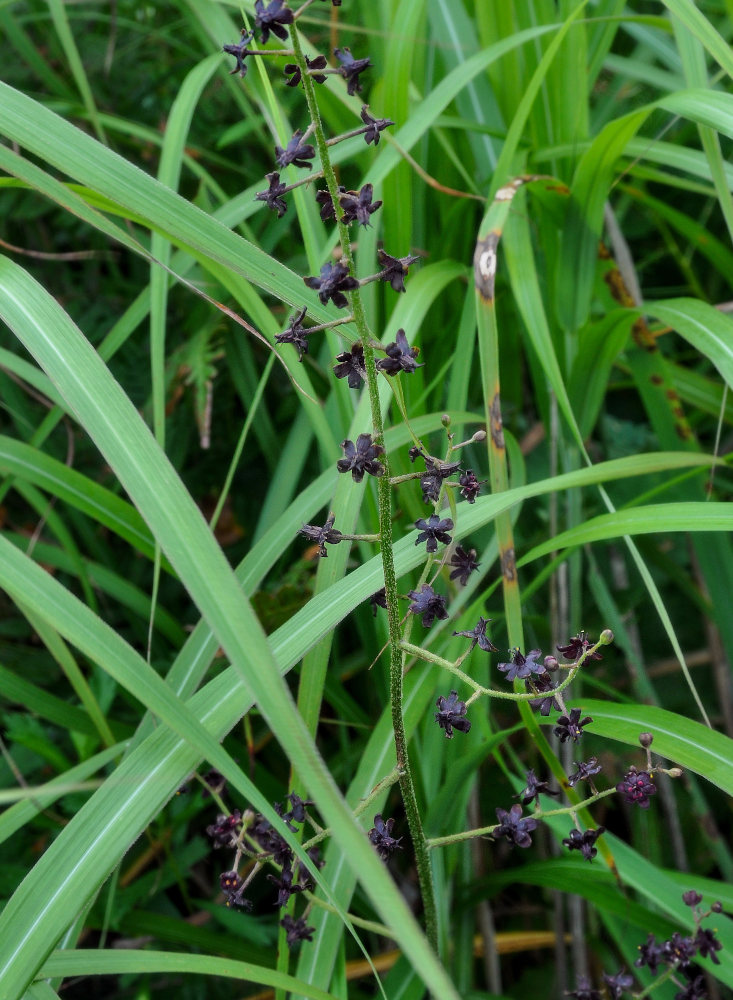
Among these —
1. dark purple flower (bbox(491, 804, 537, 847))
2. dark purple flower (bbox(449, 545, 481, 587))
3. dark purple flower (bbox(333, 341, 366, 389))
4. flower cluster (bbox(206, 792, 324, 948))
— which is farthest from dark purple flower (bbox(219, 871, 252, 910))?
dark purple flower (bbox(333, 341, 366, 389))

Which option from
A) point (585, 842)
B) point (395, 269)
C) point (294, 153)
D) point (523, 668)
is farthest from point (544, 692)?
point (294, 153)

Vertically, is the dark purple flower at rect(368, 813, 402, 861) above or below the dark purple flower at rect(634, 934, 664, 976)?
above

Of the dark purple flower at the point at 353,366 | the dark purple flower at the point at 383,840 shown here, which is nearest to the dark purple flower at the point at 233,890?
the dark purple flower at the point at 383,840

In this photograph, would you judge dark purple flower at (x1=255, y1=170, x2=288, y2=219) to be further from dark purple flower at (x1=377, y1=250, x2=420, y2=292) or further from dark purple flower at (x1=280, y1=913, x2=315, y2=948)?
dark purple flower at (x1=280, y1=913, x2=315, y2=948)

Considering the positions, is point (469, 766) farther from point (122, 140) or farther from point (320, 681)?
point (122, 140)

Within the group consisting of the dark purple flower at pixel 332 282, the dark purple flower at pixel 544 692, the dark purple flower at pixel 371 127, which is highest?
the dark purple flower at pixel 371 127

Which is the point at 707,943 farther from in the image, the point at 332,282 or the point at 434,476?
the point at 332,282

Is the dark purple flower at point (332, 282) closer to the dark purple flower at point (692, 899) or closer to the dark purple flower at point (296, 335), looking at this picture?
the dark purple flower at point (296, 335)

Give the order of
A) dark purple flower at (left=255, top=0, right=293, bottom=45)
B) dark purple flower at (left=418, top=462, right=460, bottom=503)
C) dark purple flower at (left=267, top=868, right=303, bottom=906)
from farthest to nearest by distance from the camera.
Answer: dark purple flower at (left=267, top=868, right=303, bottom=906), dark purple flower at (left=418, top=462, right=460, bottom=503), dark purple flower at (left=255, top=0, right=293, bottom=45)
